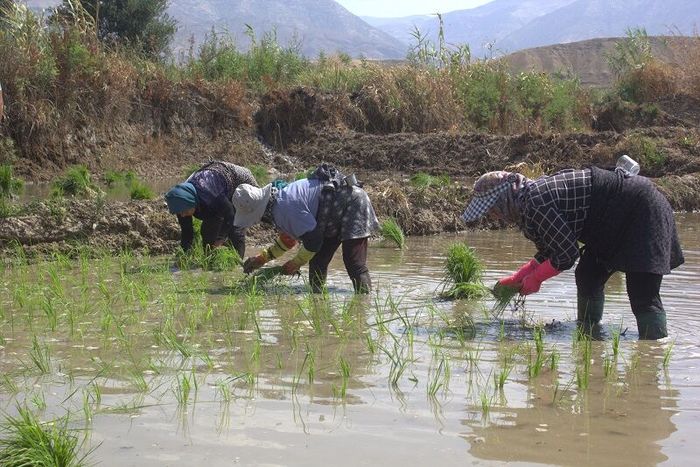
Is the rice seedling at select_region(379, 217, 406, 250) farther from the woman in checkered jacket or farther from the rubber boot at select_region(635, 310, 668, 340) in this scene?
the rubber boot at select_region(635, 310, 668, 340)

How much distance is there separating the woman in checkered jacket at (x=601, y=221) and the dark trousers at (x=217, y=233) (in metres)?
3.18

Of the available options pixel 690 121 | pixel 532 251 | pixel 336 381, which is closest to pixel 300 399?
pixel 336 381

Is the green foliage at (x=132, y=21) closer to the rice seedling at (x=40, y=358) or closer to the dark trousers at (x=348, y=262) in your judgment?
the dark trousers at (x=348, y=262)

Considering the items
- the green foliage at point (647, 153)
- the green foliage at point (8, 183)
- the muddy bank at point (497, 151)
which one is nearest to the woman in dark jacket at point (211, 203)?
the green foliage at point (8, 183)

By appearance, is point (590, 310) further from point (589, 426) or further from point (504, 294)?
point (589, 426)

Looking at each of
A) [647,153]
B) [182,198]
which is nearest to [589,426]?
[182,198]

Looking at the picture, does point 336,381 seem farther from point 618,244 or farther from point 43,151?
point 43,151

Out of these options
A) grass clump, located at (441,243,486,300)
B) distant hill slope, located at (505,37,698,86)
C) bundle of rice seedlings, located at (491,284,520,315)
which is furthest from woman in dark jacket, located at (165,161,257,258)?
distant hill slope, located at (505,37,698,86)

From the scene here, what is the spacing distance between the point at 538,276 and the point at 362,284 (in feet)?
5.21

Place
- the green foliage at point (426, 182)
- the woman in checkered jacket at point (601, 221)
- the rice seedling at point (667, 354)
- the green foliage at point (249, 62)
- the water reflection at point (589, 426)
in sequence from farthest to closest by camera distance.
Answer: the green foliage at point (249, 62) → the green foliage at point (426, 182) → the woman in checkered jacket at point (601, 221) → the rice seedling at point (667, 354) → the water reflection at point (589, 426)

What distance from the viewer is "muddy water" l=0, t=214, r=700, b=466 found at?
3.63 m

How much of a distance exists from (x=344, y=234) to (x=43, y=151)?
33.8 ft

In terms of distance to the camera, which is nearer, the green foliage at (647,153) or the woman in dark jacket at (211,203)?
the woman in dark jacket at (211,203)

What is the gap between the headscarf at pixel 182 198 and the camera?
7.89 m
